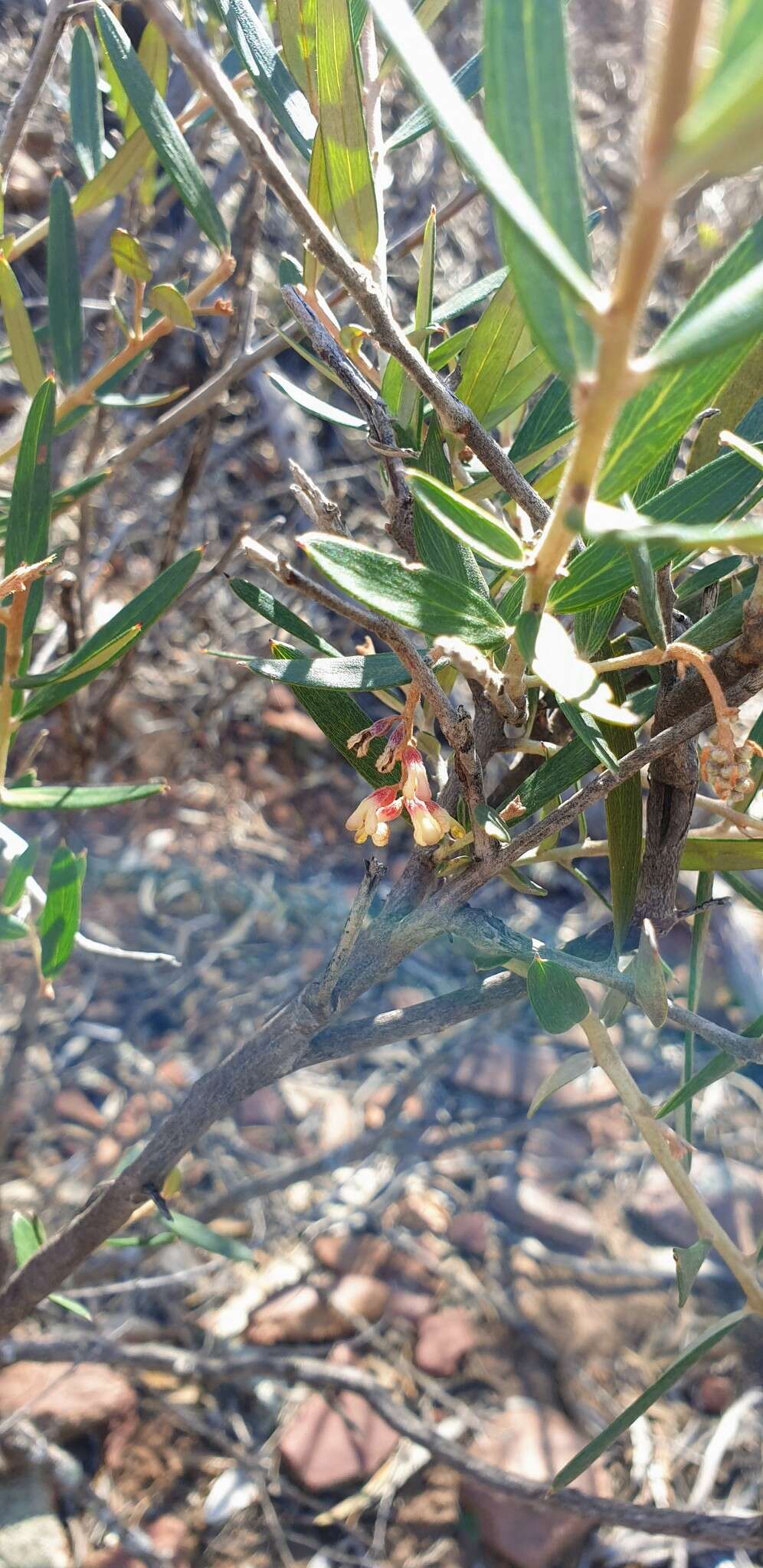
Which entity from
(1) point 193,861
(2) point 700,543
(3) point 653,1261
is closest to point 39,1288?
(2) point 700,543

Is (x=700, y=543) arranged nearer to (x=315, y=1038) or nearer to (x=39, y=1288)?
(x=315, y=1038)

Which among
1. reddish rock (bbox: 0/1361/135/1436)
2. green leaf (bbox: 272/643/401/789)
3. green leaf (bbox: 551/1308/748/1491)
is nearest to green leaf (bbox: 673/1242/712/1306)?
green leaf (bbox: 551/1308/748/1491)

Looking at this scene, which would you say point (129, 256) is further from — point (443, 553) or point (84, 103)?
point (443, 553)

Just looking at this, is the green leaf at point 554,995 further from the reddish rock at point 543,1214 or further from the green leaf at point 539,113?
the reddish rock at point 543,1214

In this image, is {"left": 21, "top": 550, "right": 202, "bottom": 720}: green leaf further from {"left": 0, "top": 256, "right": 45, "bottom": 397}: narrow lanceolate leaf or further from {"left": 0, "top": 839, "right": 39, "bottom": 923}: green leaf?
{"left": 0, "top": 256, "right": 45, "bottom": 397}: narrow lanceolate leaf

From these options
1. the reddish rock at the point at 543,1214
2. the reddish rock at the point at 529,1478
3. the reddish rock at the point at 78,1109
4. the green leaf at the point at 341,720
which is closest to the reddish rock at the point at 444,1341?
the reddish rock at the point at 529,1478

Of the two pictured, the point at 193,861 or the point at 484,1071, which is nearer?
the point at 484,1071
